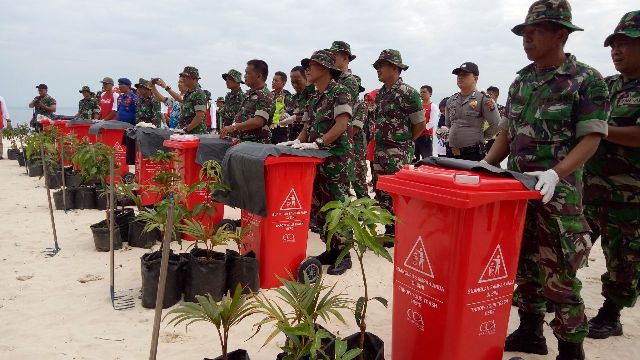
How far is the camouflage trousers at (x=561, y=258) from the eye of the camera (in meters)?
2.39

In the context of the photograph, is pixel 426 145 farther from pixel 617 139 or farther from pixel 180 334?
pixel 180 334

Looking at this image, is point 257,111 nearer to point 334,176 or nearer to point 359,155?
point 334,176

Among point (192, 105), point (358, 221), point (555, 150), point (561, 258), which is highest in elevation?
point (192, 105)

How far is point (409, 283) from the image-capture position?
2311mm

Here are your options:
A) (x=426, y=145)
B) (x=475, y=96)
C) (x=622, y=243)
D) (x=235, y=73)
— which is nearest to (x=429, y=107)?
(x=426, y=145)

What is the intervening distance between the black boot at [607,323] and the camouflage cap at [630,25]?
188 centimetres

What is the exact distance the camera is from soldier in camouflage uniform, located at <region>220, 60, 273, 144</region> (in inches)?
197

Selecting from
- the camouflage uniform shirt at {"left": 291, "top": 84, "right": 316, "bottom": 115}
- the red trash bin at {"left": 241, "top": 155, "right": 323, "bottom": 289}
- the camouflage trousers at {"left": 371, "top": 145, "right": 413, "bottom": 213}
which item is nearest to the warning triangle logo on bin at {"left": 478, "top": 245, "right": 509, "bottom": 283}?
the red trash bin at {"left": 241, "top": 155, "right": 323, "bottom": 289}

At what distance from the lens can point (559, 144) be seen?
8.02ft

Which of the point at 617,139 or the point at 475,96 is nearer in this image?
the point at 617,139

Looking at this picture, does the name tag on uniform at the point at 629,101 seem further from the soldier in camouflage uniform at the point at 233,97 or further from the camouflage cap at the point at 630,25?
the soldier in camouflage uniform at the point at 233,97

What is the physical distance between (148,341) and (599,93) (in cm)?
311

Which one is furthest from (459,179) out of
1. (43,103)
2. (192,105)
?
(43,103)

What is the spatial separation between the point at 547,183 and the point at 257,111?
348cm
